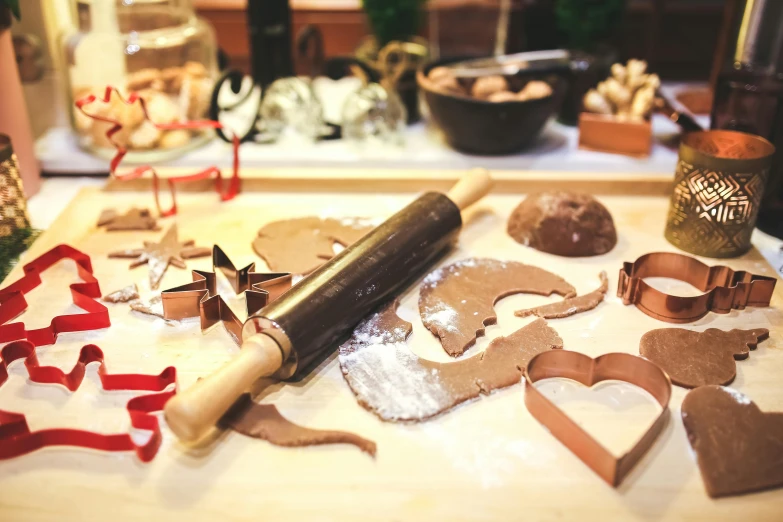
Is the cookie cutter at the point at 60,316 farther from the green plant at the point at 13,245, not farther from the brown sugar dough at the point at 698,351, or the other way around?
the brown sugar dough at the point at 698,351

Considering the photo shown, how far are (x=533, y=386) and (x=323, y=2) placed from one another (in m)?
1.41

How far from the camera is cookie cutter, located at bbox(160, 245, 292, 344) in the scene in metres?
0.86

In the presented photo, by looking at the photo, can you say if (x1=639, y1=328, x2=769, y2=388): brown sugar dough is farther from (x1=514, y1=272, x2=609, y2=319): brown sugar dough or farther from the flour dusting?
the flour dusting

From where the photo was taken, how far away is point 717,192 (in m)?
0.97

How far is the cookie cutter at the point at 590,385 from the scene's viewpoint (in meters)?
0.65

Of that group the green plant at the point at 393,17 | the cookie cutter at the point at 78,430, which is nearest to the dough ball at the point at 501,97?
the green plant at the point at 393,17

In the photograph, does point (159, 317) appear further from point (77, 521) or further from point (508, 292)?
point (508, 292)

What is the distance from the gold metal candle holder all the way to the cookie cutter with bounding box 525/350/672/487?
1.13ft

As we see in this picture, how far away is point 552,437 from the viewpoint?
2.33ft

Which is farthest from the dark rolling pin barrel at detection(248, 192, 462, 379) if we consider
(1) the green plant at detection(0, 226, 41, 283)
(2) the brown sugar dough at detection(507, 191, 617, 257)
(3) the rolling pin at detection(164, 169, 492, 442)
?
(1) the green plant at detection(0, 226, 41, 283)

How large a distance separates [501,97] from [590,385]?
0.69m

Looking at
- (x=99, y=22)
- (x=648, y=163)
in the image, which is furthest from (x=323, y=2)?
(x=648, y=163)

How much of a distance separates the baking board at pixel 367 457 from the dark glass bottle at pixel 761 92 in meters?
0.26

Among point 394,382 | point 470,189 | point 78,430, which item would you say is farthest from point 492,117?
point 78,430
